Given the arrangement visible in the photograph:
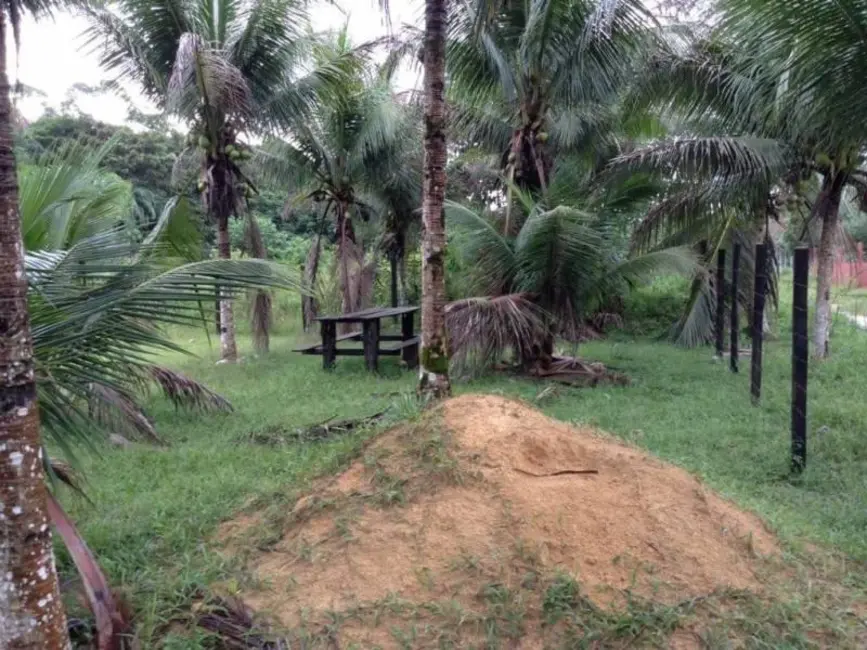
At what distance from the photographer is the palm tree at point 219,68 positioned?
1094cm

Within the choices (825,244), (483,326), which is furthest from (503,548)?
(825,244)

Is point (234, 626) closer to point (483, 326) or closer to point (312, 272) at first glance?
point (483, 326)

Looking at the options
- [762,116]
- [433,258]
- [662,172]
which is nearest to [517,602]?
[433,258]

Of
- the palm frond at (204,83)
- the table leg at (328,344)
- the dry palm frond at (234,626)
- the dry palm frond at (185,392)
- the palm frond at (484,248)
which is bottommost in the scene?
the dry palm frond at (234,626)

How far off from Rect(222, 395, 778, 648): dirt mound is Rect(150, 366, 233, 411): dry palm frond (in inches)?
175

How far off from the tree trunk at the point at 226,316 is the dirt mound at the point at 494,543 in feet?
28.7

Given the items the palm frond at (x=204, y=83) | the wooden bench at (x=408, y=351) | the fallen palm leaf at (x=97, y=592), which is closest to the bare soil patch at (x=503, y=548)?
the fallen palm leaf at (x=97, y=592)

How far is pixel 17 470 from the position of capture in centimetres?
264

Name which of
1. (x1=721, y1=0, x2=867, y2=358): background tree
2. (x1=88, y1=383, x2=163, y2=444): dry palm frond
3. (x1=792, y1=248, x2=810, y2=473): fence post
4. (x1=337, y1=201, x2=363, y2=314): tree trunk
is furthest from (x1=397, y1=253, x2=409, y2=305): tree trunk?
(x1=792, y1=248, x2=810, y2=473): fence post

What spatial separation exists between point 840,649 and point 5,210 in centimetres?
356

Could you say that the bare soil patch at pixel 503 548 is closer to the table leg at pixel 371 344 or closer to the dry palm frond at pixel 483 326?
the dry palm frond at pixel 483 326

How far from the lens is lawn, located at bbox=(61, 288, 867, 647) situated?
4.37 metres

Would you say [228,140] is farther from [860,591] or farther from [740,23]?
[860,591]

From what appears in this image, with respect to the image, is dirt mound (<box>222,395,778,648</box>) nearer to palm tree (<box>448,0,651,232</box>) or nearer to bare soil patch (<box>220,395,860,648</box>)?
bare soil patch (<box>220,395,860,648</box>)
